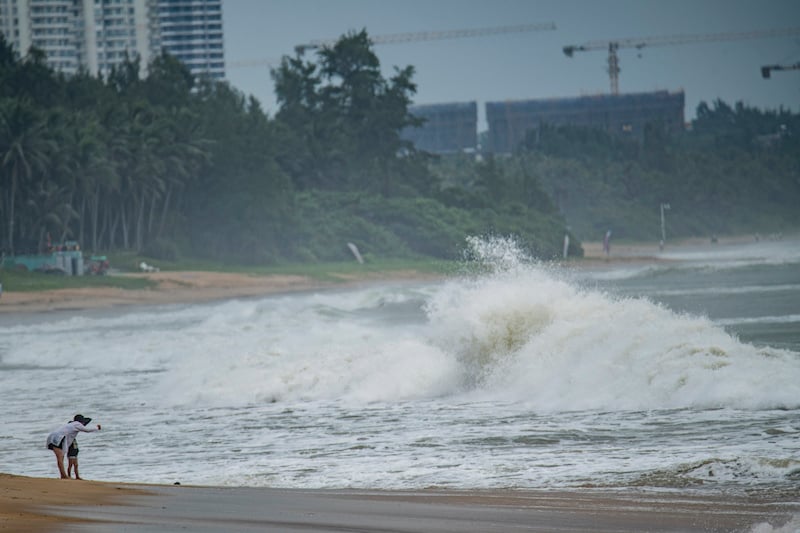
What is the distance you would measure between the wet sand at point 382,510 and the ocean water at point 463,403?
722mm

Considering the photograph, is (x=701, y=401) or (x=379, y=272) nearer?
(x=701, y=401)

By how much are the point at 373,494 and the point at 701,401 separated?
6.30 meters

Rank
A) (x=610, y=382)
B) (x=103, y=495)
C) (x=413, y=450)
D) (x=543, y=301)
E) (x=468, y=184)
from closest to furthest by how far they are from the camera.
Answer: (x=103, y=495) < (x=413, y=450) < (x=610, y=382) < (x=543, y=301) < (x=468, y=184)

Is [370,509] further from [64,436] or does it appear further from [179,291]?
[179,291]

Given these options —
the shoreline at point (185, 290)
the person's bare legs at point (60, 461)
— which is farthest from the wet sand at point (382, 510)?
the shoreline at point (185, 290)

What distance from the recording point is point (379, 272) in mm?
84875

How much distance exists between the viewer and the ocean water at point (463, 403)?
557 inches

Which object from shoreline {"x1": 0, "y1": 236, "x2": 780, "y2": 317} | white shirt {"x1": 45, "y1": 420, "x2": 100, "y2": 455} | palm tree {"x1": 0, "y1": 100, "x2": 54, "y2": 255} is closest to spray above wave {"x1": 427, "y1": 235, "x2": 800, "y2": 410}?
white shirt {"x1": 45, "y1": 420, "x2": 100, "y2": 455}

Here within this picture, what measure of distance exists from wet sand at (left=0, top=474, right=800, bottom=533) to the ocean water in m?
0.72

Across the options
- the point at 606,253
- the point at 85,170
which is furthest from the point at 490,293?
the point at 606,253

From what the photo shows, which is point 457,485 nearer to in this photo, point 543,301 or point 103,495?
point 103,495

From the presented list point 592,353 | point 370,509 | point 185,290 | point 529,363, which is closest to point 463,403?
point 529,363

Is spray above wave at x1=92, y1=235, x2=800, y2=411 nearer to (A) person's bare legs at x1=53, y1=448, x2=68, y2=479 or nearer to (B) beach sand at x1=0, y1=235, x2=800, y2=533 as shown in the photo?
(B) beach sand at x1=0, y1=235, x2=800, y2=533

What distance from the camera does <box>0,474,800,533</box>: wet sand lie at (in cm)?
1062
